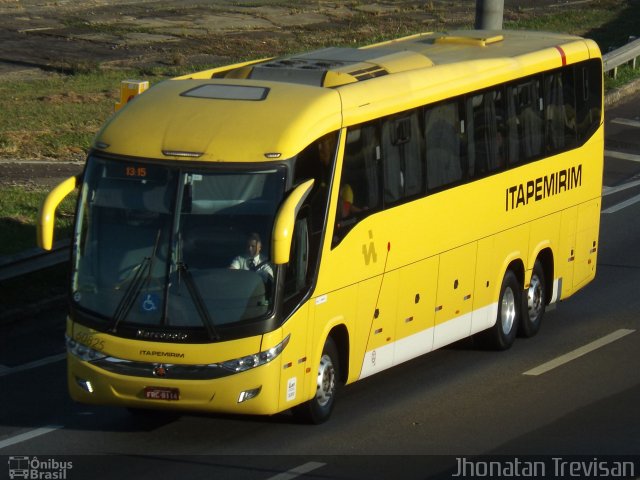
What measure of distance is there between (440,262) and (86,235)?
13.1 ft

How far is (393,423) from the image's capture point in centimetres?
1355

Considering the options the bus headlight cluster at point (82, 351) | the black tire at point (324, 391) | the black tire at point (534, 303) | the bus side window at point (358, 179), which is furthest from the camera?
the black tire at point (534, 303)

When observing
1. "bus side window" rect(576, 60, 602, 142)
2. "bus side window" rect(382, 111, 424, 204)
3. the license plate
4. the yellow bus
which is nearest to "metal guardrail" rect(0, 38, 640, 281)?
the yellow bus

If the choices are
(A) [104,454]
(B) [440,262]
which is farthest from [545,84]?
(A) [104,454]

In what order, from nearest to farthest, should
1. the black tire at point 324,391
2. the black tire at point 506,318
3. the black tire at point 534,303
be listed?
the black tire at point 324,391 < the black tire at point 506,318 < the black tire at point 534,303

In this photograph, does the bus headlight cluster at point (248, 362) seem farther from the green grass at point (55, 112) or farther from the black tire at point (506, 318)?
the green grass at point (55, 112)

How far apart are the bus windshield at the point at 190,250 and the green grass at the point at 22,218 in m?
6.72

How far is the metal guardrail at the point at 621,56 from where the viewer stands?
3169 cm

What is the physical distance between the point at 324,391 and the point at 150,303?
6.40 feet

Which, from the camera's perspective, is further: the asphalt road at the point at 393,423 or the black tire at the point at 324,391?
the black tire at the point at 324,391

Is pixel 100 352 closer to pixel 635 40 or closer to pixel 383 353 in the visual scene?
pixel 383 353

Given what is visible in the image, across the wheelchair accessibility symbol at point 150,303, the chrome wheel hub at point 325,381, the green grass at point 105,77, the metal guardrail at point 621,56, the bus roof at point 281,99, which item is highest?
the bus roof at point 281,99

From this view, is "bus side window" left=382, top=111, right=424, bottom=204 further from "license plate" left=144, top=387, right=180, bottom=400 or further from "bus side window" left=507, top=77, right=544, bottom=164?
"license plate" left=144, top=387, right=180, bottom=400

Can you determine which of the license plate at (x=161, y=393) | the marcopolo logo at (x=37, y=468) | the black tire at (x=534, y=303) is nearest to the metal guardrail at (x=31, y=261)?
the marcopolo logo at (x=37, y=468)
